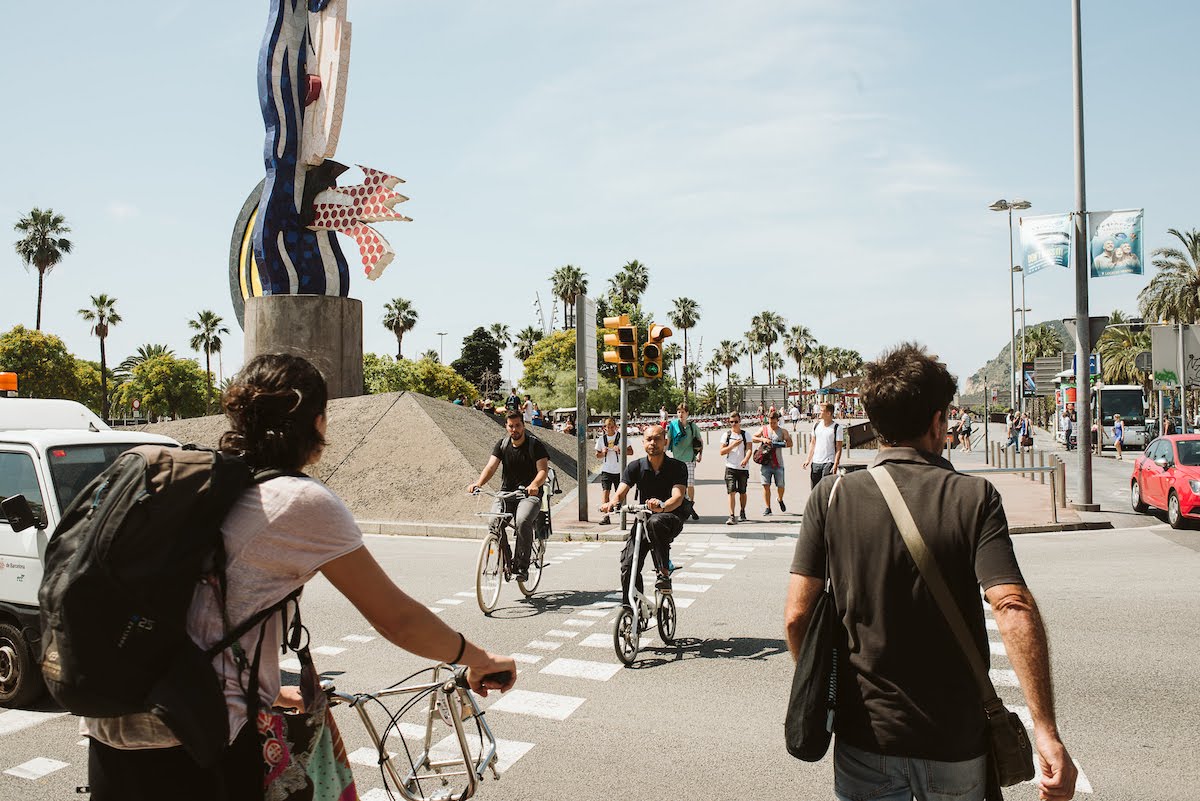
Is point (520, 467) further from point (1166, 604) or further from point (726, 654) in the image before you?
point (1166, 604)

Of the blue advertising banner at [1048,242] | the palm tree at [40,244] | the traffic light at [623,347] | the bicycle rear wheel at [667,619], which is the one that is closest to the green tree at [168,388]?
the palm tree at [40,244]

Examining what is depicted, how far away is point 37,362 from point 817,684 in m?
62.4

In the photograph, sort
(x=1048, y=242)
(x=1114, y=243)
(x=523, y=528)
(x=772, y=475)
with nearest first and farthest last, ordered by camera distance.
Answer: (x=523, y=528)
(x=1114, y=243)
(x=772, y=475)
(x=1048, y=242)

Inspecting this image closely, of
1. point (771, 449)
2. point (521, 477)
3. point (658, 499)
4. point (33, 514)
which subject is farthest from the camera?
point (771, 449)

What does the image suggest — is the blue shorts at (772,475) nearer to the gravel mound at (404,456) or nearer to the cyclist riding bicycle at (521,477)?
the gravel mound at (404,456)

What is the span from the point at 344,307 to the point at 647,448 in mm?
18963

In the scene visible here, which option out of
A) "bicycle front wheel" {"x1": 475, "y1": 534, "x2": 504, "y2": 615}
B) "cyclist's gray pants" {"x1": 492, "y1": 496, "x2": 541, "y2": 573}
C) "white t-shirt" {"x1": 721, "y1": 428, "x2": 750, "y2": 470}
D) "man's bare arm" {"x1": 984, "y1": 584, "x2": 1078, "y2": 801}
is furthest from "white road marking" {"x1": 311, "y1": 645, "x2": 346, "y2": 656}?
"white t-shirt" {"x1": 721, "y1": 428, "x2": 750, "y2": 470}

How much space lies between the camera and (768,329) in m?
122

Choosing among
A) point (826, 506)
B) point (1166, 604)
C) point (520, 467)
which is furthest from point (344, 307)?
point (826, 506)

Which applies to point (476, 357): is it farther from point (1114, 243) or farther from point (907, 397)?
point (907, 397)

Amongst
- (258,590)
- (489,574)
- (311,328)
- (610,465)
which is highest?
(311,328)

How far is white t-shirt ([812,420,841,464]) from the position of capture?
13.9 meters

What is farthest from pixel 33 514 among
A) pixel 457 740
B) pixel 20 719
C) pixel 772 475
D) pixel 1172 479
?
pixel 1172 479

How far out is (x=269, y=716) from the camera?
80.1 inches
